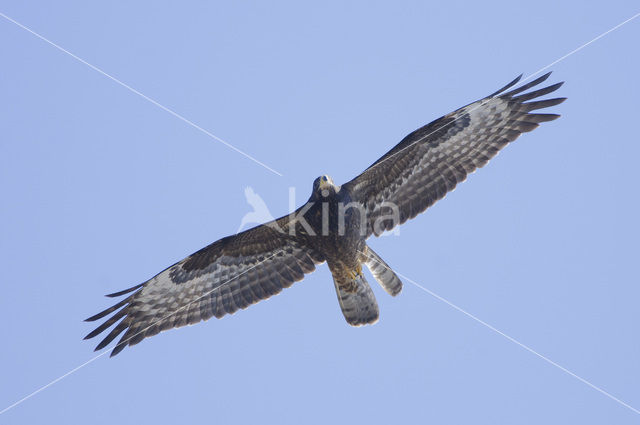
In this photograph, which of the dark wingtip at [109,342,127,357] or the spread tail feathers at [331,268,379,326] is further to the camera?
the spread tail feathers at [331,268,379,326]

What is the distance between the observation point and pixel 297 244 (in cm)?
1258

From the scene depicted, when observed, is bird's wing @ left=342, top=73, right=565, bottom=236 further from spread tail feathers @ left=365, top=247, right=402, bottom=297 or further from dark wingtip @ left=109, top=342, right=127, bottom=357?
dark wingtip @ left=109, top=342, right=127, bottom=357

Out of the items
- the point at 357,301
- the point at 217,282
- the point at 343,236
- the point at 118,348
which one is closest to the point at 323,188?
the point at 343,236

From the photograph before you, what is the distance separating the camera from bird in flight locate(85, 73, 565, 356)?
12.1m

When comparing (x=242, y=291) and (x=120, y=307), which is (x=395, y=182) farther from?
(x=120, y=307)

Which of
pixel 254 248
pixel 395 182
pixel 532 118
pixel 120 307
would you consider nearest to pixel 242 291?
pixel 254 248

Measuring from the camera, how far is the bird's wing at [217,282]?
41.2 feet

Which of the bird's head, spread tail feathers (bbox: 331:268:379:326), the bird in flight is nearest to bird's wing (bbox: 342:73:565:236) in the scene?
the bird in flight

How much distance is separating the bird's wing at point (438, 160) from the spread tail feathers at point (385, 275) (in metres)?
0.40

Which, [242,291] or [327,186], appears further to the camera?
[242,291]

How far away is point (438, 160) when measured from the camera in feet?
40.9

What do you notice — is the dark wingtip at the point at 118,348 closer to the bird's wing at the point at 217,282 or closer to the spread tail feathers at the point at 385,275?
the bird's wing at the point at 217,282

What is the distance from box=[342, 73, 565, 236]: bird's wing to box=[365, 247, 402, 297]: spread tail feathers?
0.40 meters

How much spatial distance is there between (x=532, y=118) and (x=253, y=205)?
4179 millimetres
